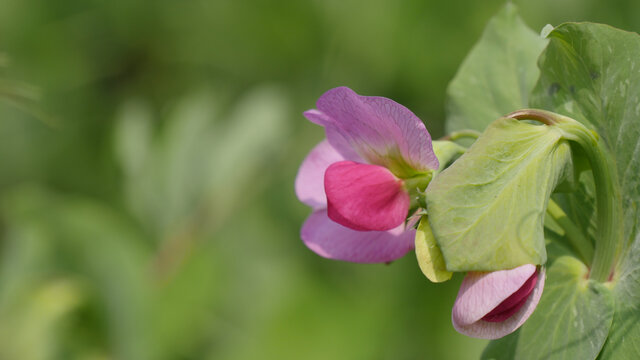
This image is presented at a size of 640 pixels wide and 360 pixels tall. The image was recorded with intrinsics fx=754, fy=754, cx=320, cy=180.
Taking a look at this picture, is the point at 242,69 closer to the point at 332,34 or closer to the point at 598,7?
the point at 332,34

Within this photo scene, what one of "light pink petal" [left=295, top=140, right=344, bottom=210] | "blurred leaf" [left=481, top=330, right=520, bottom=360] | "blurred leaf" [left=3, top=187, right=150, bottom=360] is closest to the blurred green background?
"blurred leaf" [left=3, top=187, right=150, bottom=360]

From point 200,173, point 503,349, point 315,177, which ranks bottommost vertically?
point 200,173

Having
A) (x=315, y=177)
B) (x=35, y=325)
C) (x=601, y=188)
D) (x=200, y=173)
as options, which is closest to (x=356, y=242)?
(x=315, y=177)

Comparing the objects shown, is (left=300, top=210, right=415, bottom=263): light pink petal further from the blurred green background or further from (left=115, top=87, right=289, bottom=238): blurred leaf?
(left=115, top=87, right=289, bottom=238): blurred leaf

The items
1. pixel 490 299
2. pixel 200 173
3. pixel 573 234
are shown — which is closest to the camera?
pixel 490 299

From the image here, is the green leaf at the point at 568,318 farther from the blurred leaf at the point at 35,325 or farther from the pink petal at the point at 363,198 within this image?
the blurred leaf at the point at 35,325

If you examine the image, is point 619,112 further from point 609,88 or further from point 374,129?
point 374,129
